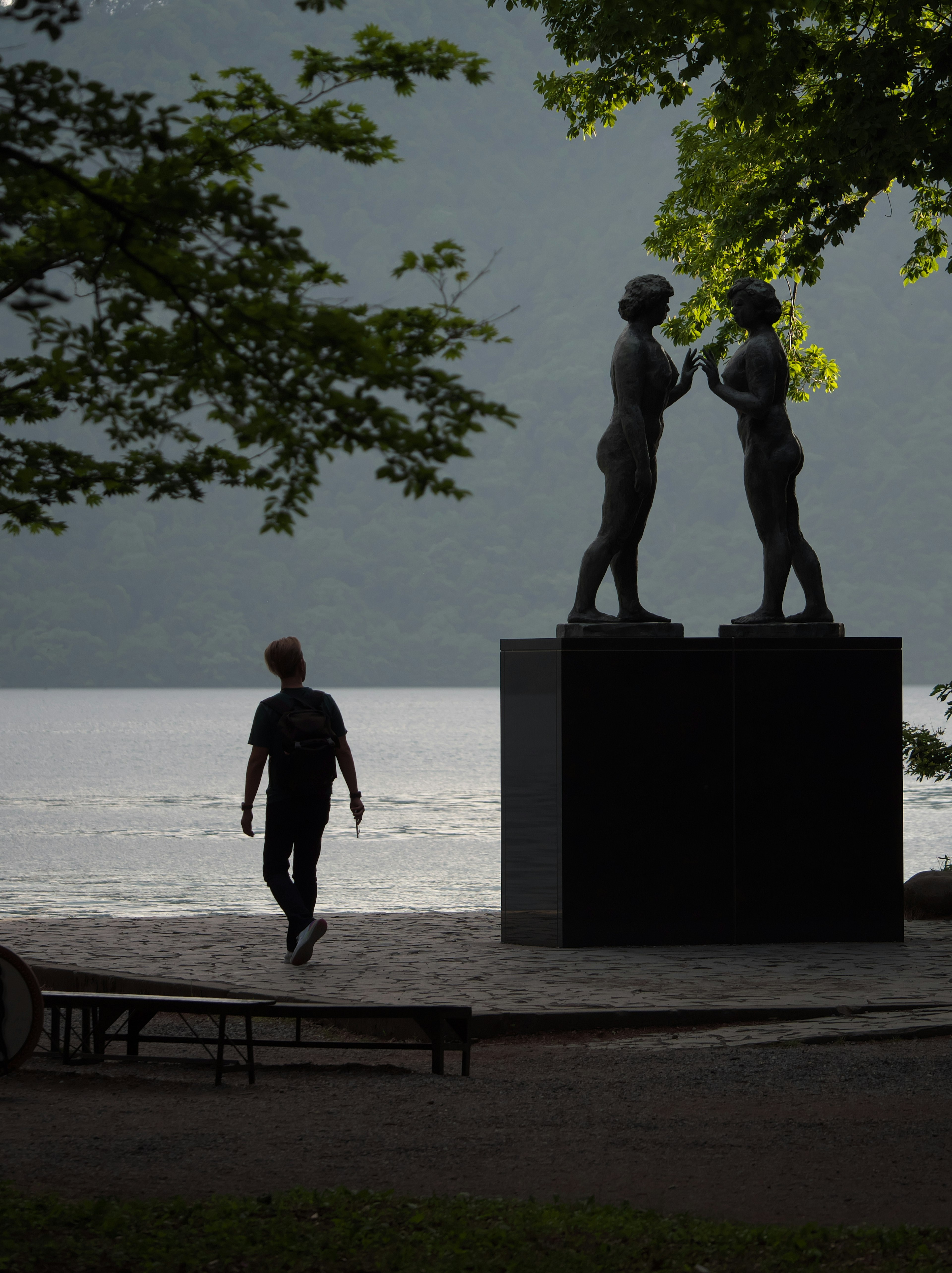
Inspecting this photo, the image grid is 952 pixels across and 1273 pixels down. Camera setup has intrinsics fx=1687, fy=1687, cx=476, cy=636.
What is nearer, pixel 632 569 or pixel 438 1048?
pixel 438 1048

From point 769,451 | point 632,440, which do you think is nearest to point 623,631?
point 632,440

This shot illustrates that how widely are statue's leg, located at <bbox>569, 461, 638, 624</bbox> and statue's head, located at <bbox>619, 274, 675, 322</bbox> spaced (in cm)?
106

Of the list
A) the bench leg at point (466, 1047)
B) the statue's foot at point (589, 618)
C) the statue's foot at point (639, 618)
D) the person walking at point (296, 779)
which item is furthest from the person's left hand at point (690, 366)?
the bench leg at point (466, 1047)

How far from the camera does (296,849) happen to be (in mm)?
9594

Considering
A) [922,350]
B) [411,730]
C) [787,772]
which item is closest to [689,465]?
[922,350]

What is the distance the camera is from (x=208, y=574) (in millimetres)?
189125

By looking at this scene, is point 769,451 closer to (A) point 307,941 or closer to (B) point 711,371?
(B) point 711,371

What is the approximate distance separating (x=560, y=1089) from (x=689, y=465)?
160m

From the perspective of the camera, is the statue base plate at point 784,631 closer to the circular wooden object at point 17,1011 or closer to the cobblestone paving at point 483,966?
the cobblestone paving at point 483,966

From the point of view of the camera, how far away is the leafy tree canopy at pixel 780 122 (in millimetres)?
13453

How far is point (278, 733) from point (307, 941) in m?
1.22

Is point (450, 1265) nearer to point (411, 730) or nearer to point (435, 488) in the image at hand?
point (435, 488)

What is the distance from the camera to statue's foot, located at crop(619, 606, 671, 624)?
11.5 m

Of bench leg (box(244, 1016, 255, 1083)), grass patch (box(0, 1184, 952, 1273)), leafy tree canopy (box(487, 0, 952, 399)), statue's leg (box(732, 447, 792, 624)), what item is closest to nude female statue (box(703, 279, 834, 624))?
statue's leg (box(732, 447, 792, 624))
